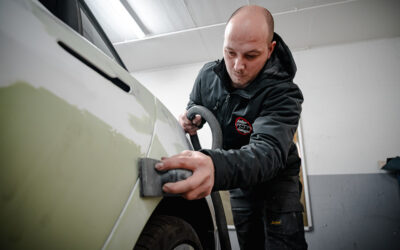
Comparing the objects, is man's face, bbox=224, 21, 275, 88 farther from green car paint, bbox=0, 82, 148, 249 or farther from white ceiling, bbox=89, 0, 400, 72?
white ceiling, bbox=89, 0, 400, 72

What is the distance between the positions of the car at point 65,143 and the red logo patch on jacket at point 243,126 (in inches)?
24.0

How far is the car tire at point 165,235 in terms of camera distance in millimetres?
564

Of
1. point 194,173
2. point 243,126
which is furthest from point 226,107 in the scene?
point 194,173

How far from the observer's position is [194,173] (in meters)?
0.56

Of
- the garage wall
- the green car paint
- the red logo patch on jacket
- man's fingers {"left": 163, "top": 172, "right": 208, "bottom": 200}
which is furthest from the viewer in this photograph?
the garage wall

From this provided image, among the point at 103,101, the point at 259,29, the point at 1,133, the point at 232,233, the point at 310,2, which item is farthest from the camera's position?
the point at 232,233

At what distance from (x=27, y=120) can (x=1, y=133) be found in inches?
1.4

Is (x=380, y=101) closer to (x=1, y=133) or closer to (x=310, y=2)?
(x=310, y=2)

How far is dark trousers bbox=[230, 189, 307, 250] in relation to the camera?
3.65 feet

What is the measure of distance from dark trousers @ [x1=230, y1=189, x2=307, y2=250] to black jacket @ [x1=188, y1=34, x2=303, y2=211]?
0.19 feet

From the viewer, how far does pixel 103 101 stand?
18.5 inches

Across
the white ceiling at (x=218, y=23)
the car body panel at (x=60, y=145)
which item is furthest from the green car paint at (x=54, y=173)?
the white ceiling at (x=218, y=23)

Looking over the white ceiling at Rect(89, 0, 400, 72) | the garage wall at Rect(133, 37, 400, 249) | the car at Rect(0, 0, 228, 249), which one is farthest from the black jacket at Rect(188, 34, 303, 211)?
the garage wall at Rect(133, 37, 400, 249)

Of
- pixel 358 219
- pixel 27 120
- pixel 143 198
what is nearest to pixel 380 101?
pixel 358 219
